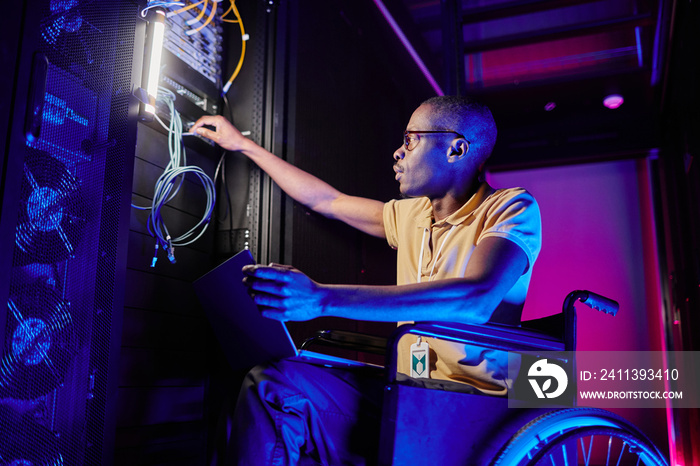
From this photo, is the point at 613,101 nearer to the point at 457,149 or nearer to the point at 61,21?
the point at 457,149

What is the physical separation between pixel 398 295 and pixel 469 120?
33.4 inches

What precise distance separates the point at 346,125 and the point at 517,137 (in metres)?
2.68

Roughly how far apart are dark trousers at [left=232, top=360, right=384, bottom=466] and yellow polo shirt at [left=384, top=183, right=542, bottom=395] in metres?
0.32

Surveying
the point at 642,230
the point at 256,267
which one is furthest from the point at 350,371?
the point at 642,230

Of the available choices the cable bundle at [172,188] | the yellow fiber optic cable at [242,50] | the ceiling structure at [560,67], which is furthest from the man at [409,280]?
the ceiling structure at [560,67]

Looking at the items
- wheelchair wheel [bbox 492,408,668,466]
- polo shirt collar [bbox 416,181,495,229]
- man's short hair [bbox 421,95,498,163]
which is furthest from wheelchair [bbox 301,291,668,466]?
man's short hair [bbox 421,95,498,163]

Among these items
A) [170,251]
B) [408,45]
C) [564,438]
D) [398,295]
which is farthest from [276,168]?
[408,45]

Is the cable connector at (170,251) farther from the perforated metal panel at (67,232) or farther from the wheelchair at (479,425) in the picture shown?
the wheelchair at (479,425)

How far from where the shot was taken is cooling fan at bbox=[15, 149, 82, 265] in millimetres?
1053

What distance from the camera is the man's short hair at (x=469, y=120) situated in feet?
5.68

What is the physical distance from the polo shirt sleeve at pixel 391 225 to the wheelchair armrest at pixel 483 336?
762 millimetres

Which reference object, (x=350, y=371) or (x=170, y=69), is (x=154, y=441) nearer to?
(x=350, y=371)

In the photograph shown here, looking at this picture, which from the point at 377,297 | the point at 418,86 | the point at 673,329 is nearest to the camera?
the point at 377,297

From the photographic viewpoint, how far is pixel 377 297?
1.09 metres
